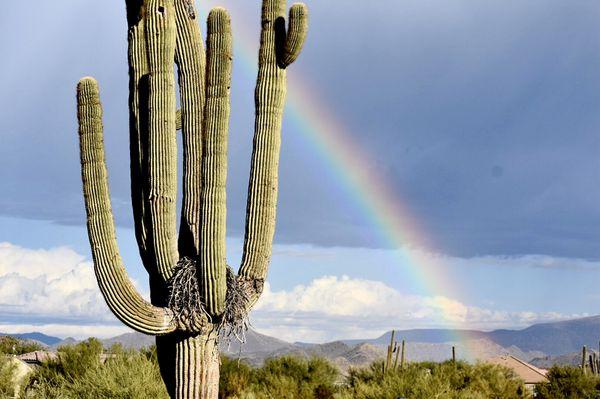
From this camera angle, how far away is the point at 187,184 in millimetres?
12695

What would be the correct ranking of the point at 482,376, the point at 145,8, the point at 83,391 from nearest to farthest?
1. the point at 145,8
2. the point at 83,391
3. the point at 482,376

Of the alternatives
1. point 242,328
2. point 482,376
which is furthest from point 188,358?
point 482,376

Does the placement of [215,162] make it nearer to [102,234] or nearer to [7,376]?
[102,234]

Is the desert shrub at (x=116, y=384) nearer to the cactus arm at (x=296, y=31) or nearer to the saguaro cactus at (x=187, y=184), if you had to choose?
the saguaro cactus at (x=187, y=184)

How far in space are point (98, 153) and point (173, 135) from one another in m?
1.17

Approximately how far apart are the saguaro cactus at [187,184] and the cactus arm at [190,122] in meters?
0.02

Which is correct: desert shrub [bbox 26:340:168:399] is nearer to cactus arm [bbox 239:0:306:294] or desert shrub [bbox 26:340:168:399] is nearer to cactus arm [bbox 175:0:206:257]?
cactus arm [bbox 175:0:206:257]

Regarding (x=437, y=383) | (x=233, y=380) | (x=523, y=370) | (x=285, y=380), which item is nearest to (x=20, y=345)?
(x=285, y=380)

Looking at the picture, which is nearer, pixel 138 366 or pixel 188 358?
pixel 188 358

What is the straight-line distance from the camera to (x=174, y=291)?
1212 centimetres

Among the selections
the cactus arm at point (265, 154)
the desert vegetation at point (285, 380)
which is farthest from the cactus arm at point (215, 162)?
the desert vegetation at point (285, 380)

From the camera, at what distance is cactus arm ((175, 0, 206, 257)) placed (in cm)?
1259

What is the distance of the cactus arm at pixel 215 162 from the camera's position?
11852mm

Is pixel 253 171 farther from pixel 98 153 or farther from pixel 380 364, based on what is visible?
pixel 380 364
